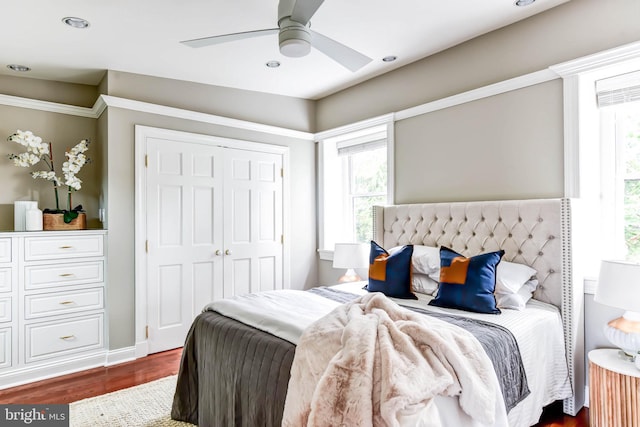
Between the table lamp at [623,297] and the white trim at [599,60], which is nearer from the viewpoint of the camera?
the table lamp at [623,297]

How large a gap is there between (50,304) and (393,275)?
2819 mm

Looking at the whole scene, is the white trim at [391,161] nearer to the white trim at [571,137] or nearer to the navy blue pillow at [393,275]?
the navy blue pillow at [393,275]

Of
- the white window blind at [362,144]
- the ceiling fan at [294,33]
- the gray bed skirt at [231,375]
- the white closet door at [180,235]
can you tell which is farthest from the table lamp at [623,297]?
the white closet door at [180,235]

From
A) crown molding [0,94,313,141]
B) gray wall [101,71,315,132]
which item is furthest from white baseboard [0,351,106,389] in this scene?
gray wall [101,71,315,132]

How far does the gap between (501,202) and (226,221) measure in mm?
2630

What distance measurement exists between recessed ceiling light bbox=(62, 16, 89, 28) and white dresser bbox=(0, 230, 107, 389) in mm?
1622

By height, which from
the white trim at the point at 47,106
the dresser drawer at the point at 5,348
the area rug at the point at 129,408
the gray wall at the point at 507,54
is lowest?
the area rug at the point at 129,408

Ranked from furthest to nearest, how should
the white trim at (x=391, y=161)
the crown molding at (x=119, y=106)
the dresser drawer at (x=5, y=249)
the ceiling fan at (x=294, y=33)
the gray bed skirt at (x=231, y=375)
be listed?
the white trim at (x=391, y=161) < the crown molding at (x=119, y=106) < the dresser drawer at (x=5, y=249) < the ceiling fan at (x=294, y=33) < the gray bed skirt at (x=231, y=375)

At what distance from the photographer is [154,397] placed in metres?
2.68

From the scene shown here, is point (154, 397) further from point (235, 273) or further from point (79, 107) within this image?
point (79, 107)

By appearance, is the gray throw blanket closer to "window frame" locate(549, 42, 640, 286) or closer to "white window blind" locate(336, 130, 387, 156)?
"window frame" locate(549, 42, 640, 286)

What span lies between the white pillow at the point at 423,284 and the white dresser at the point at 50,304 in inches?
106

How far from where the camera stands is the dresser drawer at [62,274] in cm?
307

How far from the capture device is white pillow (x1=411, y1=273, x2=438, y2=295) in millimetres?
2783
